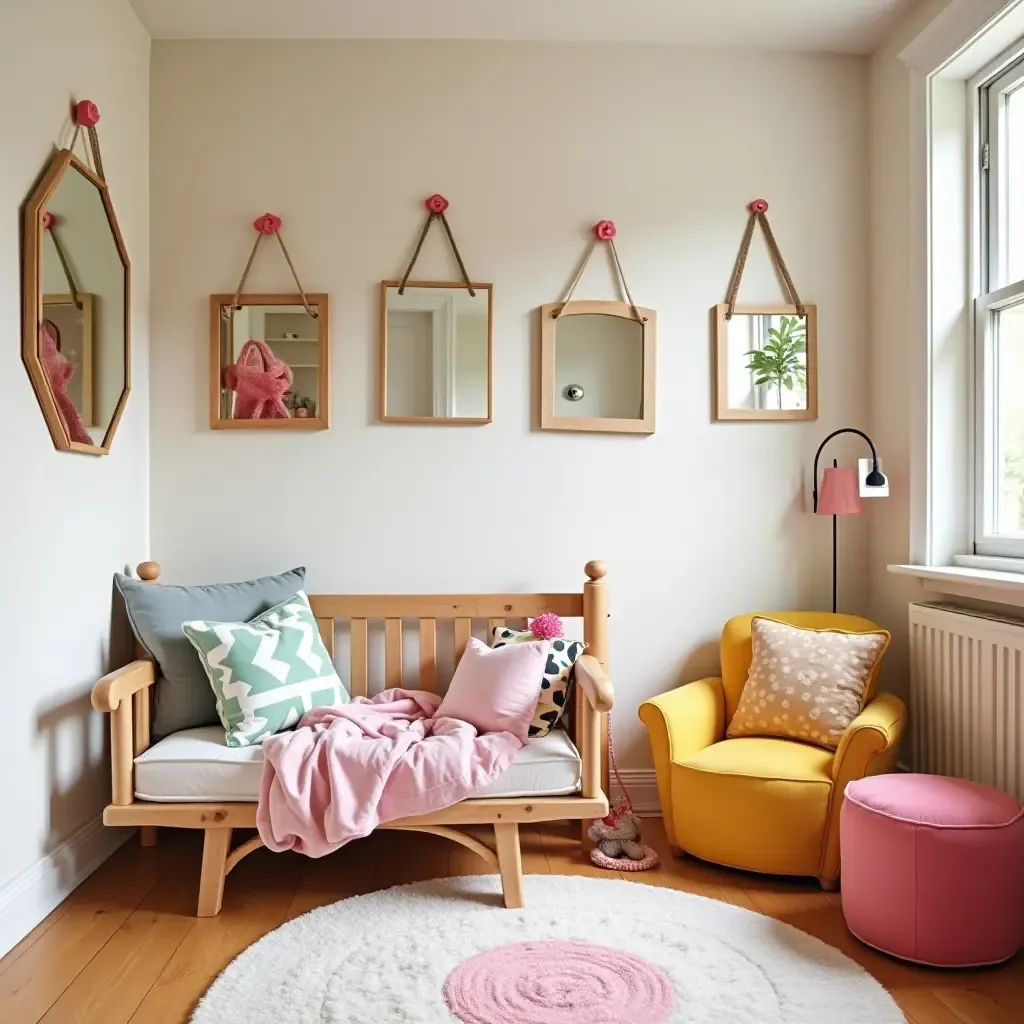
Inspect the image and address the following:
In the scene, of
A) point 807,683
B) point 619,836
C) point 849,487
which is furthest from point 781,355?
point 619,836

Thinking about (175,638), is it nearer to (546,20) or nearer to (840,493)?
(840,493)

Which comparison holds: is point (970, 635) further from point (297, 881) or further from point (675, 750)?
point (297, 881)

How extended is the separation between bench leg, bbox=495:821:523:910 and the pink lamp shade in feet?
4.68

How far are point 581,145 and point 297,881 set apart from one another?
2.43m

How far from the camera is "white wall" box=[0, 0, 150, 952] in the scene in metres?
2.16

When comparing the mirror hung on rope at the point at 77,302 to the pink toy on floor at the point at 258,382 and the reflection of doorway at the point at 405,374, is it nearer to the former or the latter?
the pink toy on floor at the point at 258,382

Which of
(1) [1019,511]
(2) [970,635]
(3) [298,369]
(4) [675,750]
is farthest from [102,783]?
(1) [1019,511]

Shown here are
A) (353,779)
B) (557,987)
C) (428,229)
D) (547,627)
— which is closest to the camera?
(557,987)

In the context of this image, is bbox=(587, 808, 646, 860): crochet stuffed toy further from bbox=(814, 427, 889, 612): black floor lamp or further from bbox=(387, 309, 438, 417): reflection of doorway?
bbox=(387, 309, 438, 417): reflection of doorway

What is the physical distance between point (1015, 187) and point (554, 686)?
1936 millimetres

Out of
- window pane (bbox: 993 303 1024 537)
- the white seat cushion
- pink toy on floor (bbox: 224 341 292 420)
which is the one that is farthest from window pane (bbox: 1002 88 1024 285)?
pink toy on floor (bbox: 224 341 292 420)

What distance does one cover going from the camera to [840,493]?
2934 mm

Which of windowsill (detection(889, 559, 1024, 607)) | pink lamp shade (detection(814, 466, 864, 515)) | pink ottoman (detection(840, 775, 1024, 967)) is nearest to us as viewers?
pink ottoman (detection(840, 775, 1024, 967))

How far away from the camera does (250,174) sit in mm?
3018
